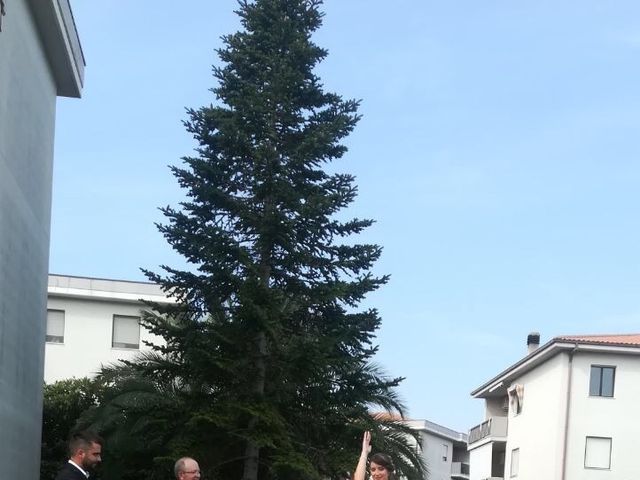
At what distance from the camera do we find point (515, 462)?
51.7m

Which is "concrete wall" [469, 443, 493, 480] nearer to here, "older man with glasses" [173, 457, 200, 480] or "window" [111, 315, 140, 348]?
"window" [111, 315, 140, 348]

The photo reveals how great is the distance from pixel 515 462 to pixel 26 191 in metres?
36.3

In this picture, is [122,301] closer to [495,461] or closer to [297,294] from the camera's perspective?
[297,294]

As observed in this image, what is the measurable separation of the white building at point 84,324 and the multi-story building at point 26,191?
57.3 feet

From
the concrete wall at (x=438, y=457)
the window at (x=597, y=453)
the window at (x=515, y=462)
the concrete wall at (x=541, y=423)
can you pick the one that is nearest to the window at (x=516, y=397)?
the concrete wall at (x=541, y=423)

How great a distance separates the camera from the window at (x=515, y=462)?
50.9 meters

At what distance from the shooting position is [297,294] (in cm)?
2523

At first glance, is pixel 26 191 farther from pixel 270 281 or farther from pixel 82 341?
pixel 82 341

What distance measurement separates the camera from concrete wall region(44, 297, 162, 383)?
4156cm

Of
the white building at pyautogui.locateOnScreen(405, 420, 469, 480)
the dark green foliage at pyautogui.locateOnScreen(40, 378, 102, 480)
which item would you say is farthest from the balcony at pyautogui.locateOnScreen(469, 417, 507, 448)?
the dark green foliage at pyautogui.locateOnScreen(40, 378, 102, 480)

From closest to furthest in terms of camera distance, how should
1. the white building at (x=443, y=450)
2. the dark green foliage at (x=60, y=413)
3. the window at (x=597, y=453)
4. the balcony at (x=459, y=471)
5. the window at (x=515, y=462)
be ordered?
1. the dark green foliage at (x=60, y=413)
2. the window at (x=597, y=453)
3. the window at (x=515, y=462)
4. the white building at (x=443, y=450)
5. the balcony at (x=459, y=471)

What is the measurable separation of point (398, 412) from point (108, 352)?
16657 mm

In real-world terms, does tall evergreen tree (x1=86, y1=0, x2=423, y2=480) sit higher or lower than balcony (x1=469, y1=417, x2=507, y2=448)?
higher

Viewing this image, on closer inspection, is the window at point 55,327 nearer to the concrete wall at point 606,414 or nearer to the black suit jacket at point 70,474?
the concrete wall at point 606,414
